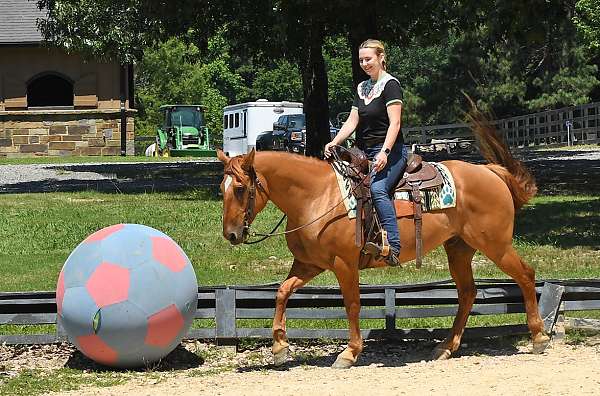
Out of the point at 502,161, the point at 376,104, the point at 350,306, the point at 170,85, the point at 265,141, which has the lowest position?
the point at 350,306

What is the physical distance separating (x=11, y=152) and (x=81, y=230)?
31.2m

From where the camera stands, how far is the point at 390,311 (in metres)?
10.5

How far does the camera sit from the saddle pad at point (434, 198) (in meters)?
9.51

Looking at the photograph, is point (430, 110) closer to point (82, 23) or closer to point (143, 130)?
point (143, 130)

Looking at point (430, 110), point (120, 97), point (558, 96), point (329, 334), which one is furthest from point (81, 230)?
point (430, 110)

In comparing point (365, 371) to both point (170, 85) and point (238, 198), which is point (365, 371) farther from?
point (170, 85)

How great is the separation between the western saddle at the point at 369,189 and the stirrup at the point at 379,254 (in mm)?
42

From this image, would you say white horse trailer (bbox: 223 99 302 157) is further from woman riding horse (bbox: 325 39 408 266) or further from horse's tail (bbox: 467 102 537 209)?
woman riding horse (bbox: 325 39 408 266)

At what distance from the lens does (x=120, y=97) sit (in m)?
48.3

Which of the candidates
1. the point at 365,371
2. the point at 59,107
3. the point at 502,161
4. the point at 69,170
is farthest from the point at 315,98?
the point at 365,371

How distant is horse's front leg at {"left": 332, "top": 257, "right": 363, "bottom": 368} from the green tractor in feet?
139

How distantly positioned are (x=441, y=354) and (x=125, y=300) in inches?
108

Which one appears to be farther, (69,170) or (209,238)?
(69,170)

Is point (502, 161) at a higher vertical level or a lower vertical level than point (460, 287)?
higher
